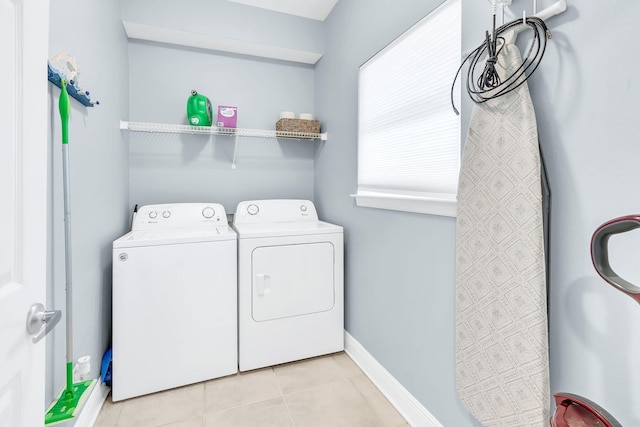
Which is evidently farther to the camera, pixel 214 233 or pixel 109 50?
pixel 214 233

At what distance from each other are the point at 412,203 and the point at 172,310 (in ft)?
4.95

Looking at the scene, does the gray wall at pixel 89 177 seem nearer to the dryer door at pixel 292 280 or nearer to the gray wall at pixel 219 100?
the gray wall at pixel 219 100

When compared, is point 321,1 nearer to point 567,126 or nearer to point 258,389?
point 567,126

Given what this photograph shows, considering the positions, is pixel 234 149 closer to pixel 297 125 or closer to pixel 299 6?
pixel 297 125

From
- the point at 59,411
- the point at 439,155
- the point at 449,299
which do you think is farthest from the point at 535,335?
the point at 59,411

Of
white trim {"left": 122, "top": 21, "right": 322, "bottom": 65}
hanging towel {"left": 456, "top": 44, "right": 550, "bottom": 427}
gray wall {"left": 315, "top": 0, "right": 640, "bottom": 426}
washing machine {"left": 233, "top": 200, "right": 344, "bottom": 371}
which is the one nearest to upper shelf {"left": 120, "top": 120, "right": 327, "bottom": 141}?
white trim {"left": 122, "top": 21, "right": 322, "bottom": 65}

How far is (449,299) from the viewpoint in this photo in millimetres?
1336

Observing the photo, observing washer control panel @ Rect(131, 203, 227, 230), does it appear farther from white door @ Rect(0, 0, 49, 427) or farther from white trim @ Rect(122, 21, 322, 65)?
white door @ Rect(0, 0, 49, 427)

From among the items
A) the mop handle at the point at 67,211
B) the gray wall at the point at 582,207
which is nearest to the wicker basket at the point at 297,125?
the gray wall at the point at 582,207

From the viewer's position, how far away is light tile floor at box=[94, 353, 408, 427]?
159cm

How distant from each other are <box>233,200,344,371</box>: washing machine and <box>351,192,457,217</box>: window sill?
40 cm

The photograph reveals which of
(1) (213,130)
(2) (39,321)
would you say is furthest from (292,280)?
(2) (39,321)

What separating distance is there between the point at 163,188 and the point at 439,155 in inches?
82.9

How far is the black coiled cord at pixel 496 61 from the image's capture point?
919 mm
